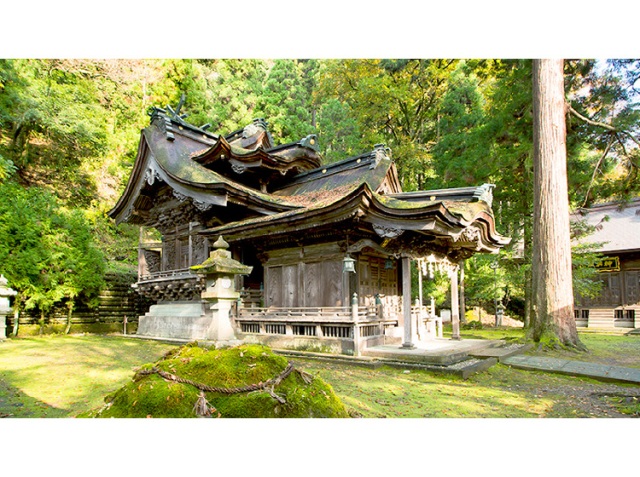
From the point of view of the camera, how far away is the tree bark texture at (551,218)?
37.5 feet

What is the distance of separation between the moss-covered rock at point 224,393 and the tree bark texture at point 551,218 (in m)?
9.46

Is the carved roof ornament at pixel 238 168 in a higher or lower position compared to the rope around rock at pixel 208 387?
higher

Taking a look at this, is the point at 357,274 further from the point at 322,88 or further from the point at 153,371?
the point at 322,88

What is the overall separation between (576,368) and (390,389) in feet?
15.7

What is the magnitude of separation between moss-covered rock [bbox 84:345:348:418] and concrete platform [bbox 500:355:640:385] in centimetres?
652

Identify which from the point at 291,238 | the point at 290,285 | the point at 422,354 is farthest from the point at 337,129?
the point at 422,354

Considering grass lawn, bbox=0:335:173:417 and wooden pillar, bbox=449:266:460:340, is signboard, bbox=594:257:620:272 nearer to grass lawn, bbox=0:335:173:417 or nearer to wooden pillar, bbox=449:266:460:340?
wooden pillar, bbox=449:266:460:340

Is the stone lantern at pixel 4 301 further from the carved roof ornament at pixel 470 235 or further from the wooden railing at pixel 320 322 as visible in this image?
the carved roof ornament at pixel 470 235

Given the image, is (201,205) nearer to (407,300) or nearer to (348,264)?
(348,264)

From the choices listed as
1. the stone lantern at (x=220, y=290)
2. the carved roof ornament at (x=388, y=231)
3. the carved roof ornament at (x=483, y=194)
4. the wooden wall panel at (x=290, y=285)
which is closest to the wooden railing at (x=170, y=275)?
the wooden wall panel at (x=290, y=285)

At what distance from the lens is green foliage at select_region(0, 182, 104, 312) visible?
13.6 m

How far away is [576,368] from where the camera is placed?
881cm

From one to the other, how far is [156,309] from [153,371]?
42.4 ft

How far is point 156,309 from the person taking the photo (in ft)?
53.2
